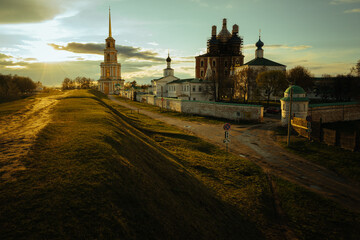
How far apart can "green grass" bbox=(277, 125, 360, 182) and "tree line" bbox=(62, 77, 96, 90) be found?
144057 mm

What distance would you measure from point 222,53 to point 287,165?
254 ft

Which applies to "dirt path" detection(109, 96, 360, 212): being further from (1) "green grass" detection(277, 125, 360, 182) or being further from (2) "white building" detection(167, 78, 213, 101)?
(2) "white building" detection(167, 78, 213, 101)

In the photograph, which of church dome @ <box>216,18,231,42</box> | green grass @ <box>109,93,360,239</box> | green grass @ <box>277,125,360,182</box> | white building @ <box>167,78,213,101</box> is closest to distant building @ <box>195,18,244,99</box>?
church dome @ <box>216,18,231,42</box>

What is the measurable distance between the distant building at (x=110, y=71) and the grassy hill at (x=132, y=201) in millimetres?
116227

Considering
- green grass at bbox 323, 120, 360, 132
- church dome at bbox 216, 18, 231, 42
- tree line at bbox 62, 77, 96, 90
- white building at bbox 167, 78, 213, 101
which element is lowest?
green grass at bbox 323, 120, 360, 132

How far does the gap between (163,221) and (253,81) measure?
181 feet

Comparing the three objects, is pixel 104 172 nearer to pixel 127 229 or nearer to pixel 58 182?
pixel 58 182

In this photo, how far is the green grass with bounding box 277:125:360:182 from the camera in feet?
44.1

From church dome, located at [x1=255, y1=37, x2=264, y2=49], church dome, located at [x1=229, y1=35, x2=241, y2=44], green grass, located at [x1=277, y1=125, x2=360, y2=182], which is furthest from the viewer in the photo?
church dome, located at [x1=229, y1=35, x2=241, y2=44]

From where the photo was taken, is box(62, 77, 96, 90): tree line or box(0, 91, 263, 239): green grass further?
box(62, 77, 96, 90): tree line

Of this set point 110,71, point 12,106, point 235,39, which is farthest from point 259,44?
point 110,71

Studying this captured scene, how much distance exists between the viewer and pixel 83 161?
285 inches

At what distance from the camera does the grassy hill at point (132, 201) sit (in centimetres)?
465

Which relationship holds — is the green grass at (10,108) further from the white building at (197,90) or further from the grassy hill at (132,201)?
the white building at (197,90)
